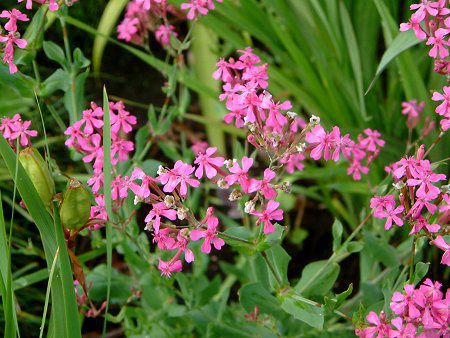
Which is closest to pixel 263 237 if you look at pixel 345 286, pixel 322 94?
pixel 322 94

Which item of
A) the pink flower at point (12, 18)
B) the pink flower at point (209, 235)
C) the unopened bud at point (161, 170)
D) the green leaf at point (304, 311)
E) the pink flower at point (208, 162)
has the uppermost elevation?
the pink flower at point (12, 18)

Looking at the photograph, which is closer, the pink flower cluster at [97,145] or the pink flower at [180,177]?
the pink flower at [180,177]

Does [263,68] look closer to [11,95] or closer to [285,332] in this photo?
[285,332]

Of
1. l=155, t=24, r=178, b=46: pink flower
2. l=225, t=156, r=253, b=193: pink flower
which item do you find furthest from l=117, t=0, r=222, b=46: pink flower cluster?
l=225, t=156, r=253, b=193: pink flower

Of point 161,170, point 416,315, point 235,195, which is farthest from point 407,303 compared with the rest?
point 161,170

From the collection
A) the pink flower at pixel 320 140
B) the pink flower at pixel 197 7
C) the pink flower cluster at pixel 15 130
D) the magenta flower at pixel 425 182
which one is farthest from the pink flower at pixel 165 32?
the magenta flower at pixel 425 182

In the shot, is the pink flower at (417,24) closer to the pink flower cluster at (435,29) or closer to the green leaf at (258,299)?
the pink flower cluster at (435,29)

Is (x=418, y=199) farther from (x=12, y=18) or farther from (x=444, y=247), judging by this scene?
(x=12, y=18)
